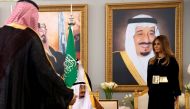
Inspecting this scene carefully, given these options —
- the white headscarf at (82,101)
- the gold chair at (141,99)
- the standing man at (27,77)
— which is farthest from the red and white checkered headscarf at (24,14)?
the gold chair at (141,99)

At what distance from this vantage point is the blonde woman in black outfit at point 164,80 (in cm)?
436

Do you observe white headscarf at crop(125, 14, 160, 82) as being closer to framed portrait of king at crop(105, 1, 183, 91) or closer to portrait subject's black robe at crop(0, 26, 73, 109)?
framed portrait of king at crop(105, 1, 183, 91)

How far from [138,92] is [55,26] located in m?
1.90

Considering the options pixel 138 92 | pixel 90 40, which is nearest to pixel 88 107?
pixel 138 92

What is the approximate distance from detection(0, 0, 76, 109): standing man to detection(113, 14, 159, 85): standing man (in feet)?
11.9

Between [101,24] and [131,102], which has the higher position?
[101,24]

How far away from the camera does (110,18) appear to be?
609 cm

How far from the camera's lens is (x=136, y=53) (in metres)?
6.03

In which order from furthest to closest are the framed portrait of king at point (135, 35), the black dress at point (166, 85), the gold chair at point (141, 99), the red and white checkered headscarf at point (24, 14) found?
the framed portrait of king at point (135, 35), the gold chair at point (141, 99), the black dress at point (166, 85), the red and white checkered headscarf at point (24, 14)

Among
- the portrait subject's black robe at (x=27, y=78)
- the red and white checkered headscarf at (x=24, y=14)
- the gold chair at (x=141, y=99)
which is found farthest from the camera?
the gold chair at (x=141, y=99)

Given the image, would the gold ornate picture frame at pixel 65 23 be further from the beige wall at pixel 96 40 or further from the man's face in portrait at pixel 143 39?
the man's face in portrait at pixel 143 39

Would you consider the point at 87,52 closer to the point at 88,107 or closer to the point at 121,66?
the point at 121,66

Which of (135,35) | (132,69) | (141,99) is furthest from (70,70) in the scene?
(135,35)

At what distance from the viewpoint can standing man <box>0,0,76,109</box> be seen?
2.37 m
